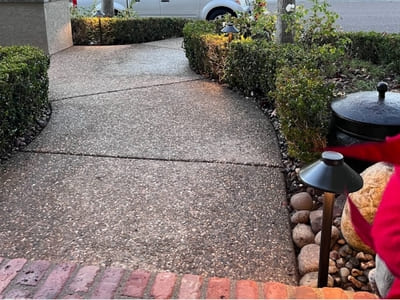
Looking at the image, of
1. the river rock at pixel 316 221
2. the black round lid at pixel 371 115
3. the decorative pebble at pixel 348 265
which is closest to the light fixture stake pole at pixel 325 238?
the decorative pebble at pixel 348 265

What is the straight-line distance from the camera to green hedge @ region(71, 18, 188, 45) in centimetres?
970

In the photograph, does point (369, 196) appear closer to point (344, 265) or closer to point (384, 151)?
point (344, 265)

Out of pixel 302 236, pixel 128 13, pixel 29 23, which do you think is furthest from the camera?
pixel 128 13

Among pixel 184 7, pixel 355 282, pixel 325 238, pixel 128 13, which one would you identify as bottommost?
pixel 355 282

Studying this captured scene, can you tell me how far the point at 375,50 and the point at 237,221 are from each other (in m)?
4.42

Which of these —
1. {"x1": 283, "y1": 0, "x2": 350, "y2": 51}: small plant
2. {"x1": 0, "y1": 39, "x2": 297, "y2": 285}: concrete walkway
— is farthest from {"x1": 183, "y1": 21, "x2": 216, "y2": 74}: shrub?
{"x1": 283, "y1": 0, "x2": 350, "y2": 51}: small plant

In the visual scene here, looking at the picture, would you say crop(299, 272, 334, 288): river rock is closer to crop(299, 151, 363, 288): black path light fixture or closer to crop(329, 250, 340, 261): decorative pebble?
crop(329, 250, 340, 261): decorative pebble

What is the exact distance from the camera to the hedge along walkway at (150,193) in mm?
2699

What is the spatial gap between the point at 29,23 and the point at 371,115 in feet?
23.1

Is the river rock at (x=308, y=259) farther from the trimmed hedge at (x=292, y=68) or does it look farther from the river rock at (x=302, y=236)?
the trimmed hedge at (x=292, y=68)

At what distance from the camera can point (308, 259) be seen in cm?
270

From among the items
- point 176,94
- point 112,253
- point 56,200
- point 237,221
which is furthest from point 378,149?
point 176,94

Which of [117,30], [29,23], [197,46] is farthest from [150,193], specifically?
[117,30]

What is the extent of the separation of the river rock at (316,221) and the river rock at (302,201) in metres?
0.11
